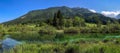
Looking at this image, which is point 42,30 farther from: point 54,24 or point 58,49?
point 58,49

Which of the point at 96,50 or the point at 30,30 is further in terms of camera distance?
the point at 30,30

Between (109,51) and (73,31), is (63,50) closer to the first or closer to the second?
(109,51)

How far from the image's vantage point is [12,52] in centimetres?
1532

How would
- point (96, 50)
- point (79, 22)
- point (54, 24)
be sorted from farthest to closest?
point (79, 22) < point (54, 24) < point (96, 50)

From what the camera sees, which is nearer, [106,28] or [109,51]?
[109,51]

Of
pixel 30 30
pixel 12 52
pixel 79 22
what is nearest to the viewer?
pixel 12 52

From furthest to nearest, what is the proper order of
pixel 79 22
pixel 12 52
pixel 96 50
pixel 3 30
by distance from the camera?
1. pixel 79 22
2. pixel 3 30
3. pixel 96 50
4. pixel 12 52

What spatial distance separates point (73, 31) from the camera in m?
110

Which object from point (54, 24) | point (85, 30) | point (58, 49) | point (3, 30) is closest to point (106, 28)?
point (85, 30)

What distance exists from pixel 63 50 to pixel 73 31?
92340 mm

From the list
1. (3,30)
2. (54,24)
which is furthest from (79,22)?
(3,30)

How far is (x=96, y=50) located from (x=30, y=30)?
101399mm

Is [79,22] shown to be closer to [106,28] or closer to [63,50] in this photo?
[106,28]

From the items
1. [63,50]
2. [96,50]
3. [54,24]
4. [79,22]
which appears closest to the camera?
[96,50]
